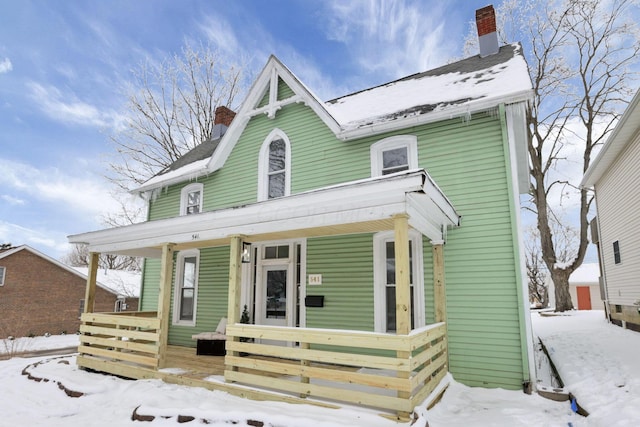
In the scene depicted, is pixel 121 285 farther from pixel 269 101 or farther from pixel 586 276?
pixel 586 276

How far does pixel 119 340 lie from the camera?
764 centimetres

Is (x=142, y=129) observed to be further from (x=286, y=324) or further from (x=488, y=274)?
(x=488, y=274)

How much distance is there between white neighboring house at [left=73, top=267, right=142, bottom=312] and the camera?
88.1ft

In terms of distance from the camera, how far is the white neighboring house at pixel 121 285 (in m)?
26.8

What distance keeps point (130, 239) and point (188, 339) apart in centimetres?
354

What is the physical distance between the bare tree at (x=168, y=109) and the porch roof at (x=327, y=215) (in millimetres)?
14364

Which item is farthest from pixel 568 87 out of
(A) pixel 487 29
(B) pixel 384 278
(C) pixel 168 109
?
(C) pixel 168 109

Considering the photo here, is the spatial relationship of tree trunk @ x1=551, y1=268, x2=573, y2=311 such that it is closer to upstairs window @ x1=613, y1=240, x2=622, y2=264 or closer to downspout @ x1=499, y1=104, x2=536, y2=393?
upstairs window @ x1=613, y1=240, x2=622, y2=264

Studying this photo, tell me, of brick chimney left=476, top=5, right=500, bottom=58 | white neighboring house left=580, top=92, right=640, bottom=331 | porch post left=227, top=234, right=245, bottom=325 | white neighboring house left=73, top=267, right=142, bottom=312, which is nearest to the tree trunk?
white neighboring house left=580, top=92, right=640, bottom=331

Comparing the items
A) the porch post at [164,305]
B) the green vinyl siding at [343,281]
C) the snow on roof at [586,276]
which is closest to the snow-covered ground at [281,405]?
the porch post at [164,305]

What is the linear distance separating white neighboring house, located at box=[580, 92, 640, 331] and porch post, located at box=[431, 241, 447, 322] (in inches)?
212

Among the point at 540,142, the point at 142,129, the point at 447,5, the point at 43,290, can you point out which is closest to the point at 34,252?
the point at 43,290

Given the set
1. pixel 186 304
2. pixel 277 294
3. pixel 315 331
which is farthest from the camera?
pixel 186 304

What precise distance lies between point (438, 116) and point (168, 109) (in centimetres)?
1839
